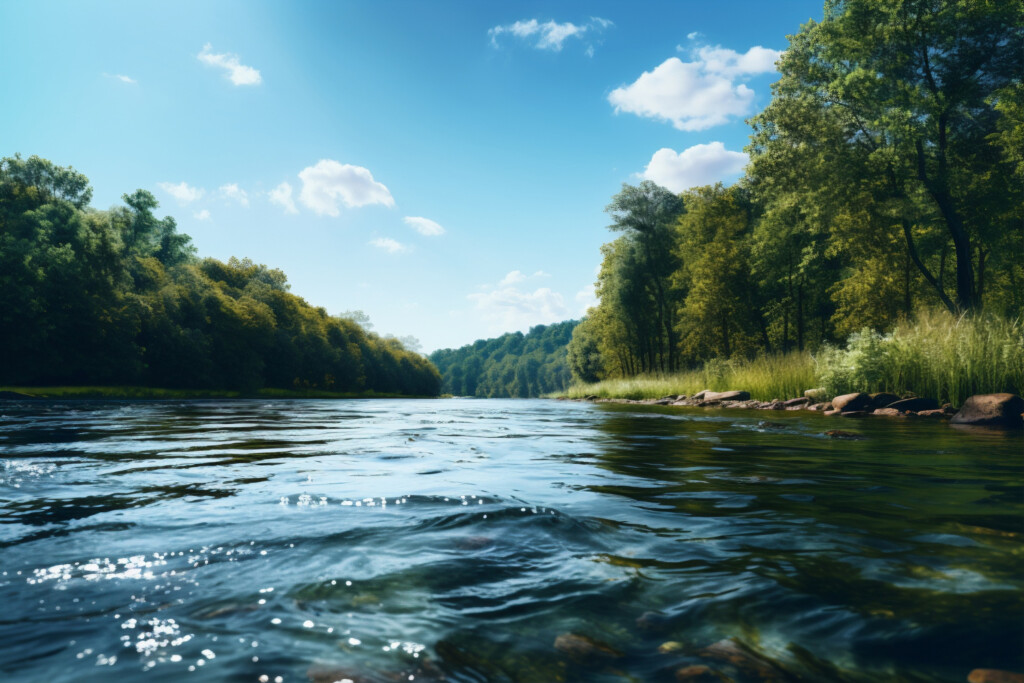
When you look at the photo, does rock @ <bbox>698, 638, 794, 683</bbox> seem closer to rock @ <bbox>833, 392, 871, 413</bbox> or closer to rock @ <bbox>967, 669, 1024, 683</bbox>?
rock @ <bbox>967, 669, 1024, 683</bbox>

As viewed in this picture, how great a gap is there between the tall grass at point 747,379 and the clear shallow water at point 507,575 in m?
16.4

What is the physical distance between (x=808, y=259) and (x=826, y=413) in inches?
755

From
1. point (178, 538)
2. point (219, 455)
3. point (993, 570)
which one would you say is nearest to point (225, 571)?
point (178, 538)

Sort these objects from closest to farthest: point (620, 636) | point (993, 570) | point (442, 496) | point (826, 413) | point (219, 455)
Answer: point (620, 636) → point (993, 570) → point (442, 496) → point (219, 455) → point (826, 413)

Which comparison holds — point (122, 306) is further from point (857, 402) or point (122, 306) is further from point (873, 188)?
point (873, 188)

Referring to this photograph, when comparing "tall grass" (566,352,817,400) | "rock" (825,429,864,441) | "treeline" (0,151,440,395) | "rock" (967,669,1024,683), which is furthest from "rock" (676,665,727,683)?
"treeline" (0,151,440,395)

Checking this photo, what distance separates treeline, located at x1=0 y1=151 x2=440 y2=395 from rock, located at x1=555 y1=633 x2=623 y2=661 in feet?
141

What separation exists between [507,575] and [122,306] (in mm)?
47584

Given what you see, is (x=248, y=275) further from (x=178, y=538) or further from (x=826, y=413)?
(x=178, y=538)

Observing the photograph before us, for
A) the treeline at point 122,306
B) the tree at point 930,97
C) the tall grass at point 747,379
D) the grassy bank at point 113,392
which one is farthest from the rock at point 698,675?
the treeline at point 122,306

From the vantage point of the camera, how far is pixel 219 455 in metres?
7.14

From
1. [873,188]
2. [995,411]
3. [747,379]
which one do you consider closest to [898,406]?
[995,411]

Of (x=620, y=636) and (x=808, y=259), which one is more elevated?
(x=808, y=259)

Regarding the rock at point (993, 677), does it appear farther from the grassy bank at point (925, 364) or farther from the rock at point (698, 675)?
the grassy bank at point (925, 364)
